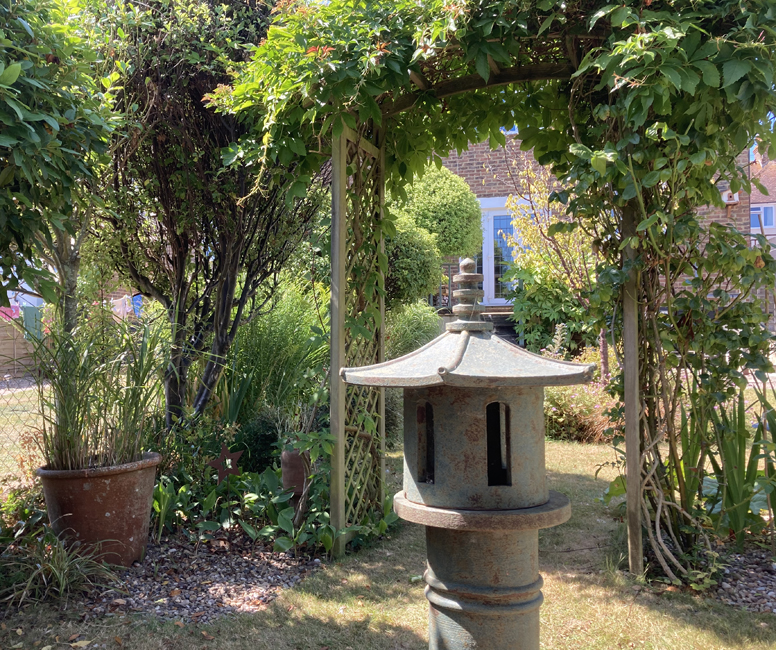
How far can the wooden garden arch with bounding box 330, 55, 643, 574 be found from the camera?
3363 mm

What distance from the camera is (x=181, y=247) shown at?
464 cm

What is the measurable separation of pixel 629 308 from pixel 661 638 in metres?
1.58

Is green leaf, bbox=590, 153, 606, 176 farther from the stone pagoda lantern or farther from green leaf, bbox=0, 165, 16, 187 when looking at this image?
green leaf, bbox=0, 165, 16, 187

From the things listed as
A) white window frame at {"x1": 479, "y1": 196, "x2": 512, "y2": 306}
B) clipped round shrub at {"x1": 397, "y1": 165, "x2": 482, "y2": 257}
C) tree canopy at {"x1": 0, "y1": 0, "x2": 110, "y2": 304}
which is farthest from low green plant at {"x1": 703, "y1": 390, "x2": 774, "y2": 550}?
white window frame at {"x1": 479, "y1": 196, "x2": 512, "y2": 306}

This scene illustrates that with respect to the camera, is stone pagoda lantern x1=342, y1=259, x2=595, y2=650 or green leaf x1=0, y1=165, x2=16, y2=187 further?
green leaf x1=0, y1=165, x2=16, y2=187

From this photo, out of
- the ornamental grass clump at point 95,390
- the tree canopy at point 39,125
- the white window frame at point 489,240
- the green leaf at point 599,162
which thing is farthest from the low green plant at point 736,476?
the white window frame at point 489,240

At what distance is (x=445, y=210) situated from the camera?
10.8 meters

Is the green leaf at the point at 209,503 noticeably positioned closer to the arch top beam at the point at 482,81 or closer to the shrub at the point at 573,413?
the arch top beam at the point at 482,81

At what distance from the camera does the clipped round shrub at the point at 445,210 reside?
35.4 ft

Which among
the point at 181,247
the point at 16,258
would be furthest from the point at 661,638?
the point at 181,247

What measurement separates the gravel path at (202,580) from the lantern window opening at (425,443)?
5.31 ft

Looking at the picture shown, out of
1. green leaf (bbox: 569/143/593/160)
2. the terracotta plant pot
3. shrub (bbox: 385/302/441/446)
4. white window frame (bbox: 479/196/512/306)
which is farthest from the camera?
white window frame (bbox: 479/196/512/306)

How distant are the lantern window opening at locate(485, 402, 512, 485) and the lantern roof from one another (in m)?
0.16

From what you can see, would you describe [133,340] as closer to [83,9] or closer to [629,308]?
[83,9]
